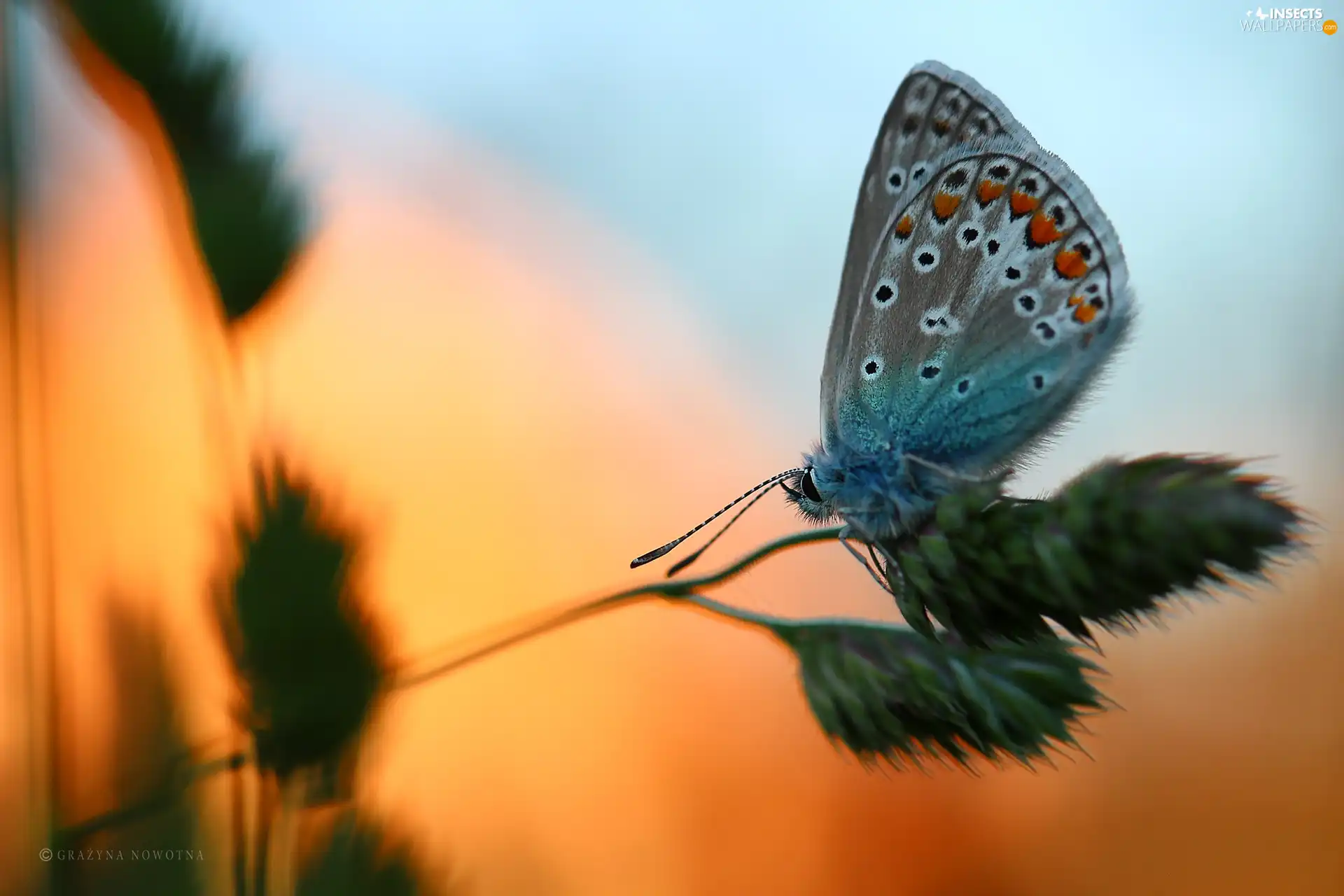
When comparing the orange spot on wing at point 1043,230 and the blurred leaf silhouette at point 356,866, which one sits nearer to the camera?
the blurred leaf silhouette at point 356,866

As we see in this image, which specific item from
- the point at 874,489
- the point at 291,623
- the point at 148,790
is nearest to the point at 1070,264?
the point at 874,489

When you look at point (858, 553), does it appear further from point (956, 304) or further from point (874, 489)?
point (956, 304)

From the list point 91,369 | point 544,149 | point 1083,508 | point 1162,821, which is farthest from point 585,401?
point 1162,821

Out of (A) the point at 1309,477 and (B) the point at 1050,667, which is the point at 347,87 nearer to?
(B) the point at 1050,667

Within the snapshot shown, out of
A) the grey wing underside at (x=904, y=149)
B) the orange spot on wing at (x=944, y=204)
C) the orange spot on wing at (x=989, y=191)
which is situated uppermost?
the grey wing underside at (x=904, y=149)

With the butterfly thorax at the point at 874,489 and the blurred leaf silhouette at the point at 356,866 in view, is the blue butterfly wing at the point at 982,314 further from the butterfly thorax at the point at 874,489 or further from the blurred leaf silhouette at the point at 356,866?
the blurred leaf silhouette at the point at 356,866

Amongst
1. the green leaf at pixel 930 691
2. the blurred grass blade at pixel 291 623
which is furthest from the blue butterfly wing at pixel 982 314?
the blurred grass blade at pixel 291 623
